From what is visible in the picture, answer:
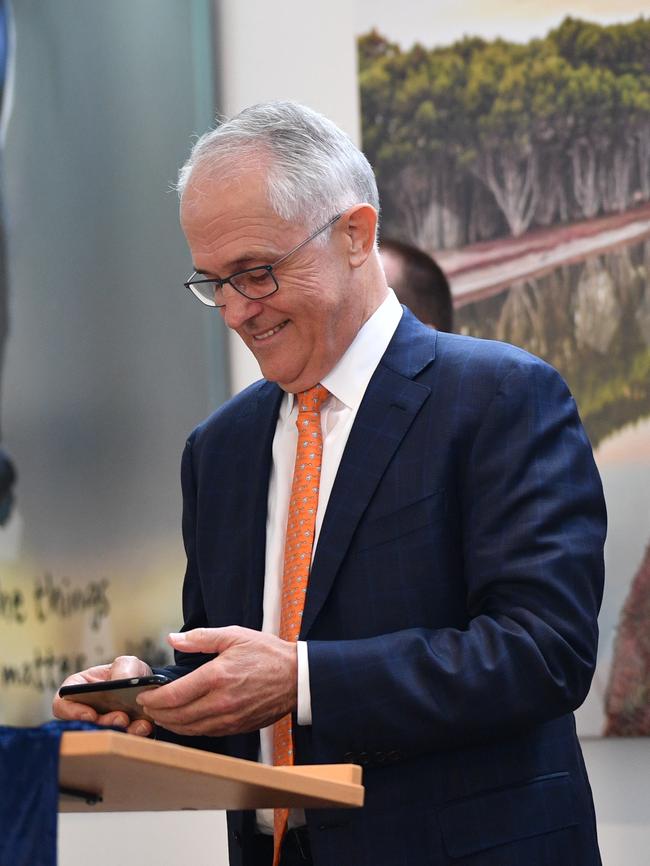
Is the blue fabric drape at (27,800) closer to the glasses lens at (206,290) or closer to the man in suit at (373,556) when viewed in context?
the man in suit at (373,556)

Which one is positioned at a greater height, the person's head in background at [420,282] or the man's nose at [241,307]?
the man's nose at [241,307]

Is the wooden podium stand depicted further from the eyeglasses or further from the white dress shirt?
the eyeglasses

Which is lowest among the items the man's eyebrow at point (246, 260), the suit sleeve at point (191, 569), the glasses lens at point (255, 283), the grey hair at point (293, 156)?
the suit sleeve at point (191, 569)

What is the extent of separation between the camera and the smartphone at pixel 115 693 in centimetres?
152

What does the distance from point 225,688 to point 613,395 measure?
1.77 m

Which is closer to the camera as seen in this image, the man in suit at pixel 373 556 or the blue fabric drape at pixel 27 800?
the blue fabric drape at pixel 27 800

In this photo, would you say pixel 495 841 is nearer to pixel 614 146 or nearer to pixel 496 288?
pixel 496 288

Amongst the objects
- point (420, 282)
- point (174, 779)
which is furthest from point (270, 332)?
point (420, 282)

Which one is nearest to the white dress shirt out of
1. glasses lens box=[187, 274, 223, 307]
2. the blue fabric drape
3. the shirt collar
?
the shirt collar

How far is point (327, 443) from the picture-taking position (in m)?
1.97

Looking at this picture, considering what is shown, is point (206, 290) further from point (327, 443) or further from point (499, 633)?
point (499, 633)

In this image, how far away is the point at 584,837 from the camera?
5.85 ft

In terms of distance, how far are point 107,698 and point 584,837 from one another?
699 millimetres

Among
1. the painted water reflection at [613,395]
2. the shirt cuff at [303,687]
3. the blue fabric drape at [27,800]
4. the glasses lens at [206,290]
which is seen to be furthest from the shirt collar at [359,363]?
the painted water reflection at [613,395]
